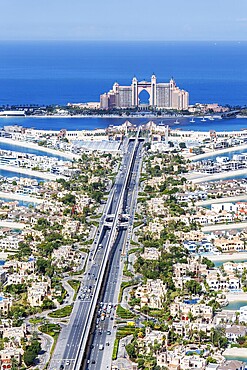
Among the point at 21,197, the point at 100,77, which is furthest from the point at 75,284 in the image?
the point at 100,77

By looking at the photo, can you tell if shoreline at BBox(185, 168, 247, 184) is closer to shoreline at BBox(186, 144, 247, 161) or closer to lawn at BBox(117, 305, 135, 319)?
shoreline at BBox(186, 144, 247, 161)

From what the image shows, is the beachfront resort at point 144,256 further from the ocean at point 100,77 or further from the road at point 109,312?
the ocean at point 100,77

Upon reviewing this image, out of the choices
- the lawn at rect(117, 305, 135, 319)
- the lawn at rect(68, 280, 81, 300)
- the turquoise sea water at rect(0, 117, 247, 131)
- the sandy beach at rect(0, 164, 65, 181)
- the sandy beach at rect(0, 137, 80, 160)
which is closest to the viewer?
the lawn at rect(117, 305, 135, 319)

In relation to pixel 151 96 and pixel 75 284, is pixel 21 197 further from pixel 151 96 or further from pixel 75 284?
pixel 151 96

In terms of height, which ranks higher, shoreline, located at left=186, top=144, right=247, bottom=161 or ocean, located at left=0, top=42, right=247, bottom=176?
ocean, located at left=0, top=42, right=247, bottom=176

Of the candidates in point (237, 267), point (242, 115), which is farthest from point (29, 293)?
point (242, 115)

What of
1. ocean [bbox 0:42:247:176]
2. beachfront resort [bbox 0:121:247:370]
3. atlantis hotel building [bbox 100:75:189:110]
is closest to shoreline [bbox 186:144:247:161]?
beachfront resort [bbox 0:121:247:370]
